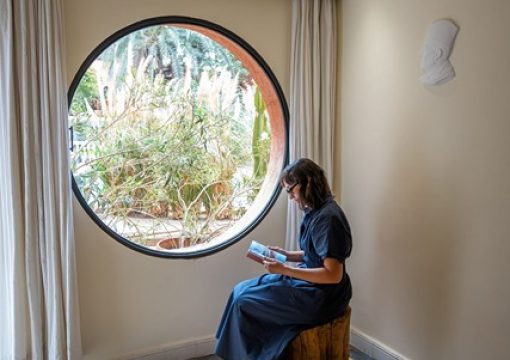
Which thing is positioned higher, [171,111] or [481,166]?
[171,111]

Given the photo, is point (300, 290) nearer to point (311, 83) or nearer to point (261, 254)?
point (261, 254)

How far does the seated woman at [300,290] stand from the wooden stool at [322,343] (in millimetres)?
29

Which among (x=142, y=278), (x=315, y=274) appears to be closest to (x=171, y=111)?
(x=142, y=278)

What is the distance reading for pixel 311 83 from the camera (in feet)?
8.49

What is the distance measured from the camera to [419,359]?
2.18 meters

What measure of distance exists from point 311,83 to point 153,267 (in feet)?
4.67

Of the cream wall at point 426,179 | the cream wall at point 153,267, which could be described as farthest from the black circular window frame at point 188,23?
the cream wall at point 426,179

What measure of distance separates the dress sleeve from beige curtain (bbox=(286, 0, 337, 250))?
72 centimetres

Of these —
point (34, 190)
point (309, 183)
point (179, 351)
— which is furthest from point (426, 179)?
point (34, 190)

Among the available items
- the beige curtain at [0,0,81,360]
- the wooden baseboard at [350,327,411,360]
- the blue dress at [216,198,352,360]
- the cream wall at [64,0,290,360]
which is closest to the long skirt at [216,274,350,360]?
the blue dress at [216,198,352,360]

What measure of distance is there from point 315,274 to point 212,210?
5.97 feet

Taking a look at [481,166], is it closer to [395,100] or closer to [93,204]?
[395,100]

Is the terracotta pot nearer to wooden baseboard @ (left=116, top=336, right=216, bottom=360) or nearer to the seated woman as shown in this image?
wooden baseboard @ (left=116, top=336, right=216, bottom=360)

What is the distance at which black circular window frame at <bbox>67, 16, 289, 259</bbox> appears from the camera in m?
2.10
